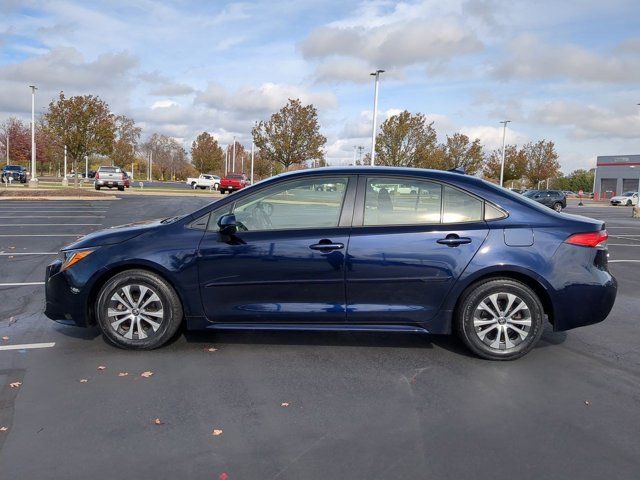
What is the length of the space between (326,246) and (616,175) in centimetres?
8521

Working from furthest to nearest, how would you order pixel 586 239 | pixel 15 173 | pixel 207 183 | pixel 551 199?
pixel 207 183 < pixel 15 173 < pixel 551 199 < pixel 586 239

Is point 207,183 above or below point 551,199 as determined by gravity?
above

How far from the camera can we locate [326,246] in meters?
4.62

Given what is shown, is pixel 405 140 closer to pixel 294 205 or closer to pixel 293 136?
pixel 293 136

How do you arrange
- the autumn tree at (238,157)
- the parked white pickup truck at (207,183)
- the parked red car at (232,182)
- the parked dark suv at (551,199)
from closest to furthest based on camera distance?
the parked dark suv at (551,199), the parked red car at (232,182), the parked white pickup truck at (207,183), the autumn tree at (238,157)

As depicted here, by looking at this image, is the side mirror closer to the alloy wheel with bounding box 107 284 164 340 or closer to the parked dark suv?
the alloy wheel with bounding box 107 284 164 340

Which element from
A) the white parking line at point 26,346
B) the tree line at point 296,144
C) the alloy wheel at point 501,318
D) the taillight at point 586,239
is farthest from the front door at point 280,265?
the tree line at point 296,144

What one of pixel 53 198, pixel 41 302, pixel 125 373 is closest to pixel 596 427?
pixel 125 373

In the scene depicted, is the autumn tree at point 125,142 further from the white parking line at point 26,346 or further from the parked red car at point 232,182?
the white parking line at point 26,346

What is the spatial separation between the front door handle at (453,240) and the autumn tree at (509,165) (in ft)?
211

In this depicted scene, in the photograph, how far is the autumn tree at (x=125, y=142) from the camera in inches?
2921

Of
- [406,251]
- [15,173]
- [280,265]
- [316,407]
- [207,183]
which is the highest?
[15,173]

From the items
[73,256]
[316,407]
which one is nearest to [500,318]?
[316,407]

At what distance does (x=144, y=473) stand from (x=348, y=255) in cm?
233
